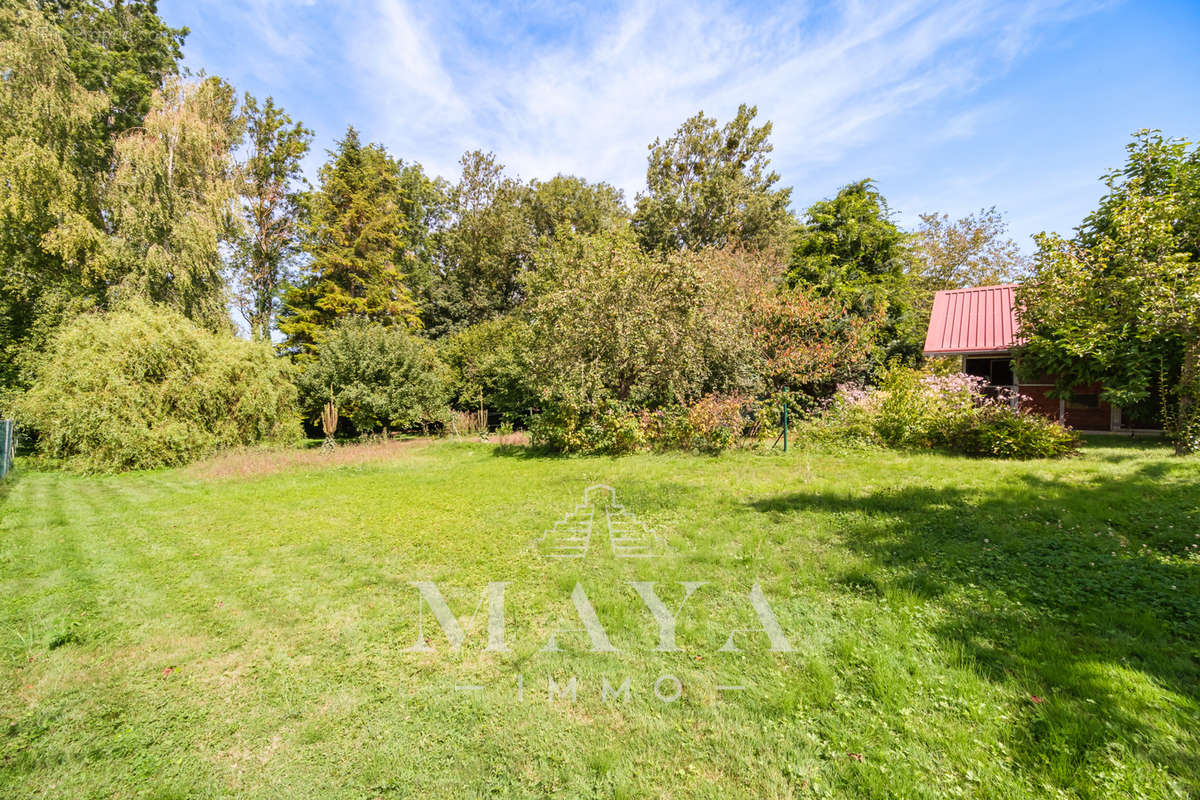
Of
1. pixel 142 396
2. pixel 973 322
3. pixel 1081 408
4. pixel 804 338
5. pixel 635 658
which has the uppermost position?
pixel 973 322

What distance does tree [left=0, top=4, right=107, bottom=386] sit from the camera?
44.1 feet

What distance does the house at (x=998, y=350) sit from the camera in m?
12.9

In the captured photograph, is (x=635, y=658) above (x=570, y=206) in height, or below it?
Result: below

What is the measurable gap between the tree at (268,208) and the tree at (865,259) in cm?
2505

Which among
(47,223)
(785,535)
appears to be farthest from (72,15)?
(785,535)

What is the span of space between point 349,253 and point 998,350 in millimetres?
26962

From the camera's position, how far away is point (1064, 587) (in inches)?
135

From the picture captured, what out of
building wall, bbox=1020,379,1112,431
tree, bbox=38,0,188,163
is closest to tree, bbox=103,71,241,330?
tree, bbox=38,0,188,163

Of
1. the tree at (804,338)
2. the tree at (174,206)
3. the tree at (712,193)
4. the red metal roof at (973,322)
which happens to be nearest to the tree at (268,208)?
the tree at (174,206)

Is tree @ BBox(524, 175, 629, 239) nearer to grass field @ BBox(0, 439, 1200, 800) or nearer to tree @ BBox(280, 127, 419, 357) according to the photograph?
tree @ BBox(280, 127, 419, 357)

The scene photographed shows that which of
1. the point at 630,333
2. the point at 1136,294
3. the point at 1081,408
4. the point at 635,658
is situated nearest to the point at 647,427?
the point at 630,333

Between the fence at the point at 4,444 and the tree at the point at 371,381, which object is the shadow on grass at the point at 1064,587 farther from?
the tree at the point at 371,381

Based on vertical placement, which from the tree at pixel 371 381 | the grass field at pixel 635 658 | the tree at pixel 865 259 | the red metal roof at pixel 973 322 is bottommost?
the grass field at pixel 635 658

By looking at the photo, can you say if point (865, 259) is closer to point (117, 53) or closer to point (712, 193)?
point (712, 193)
